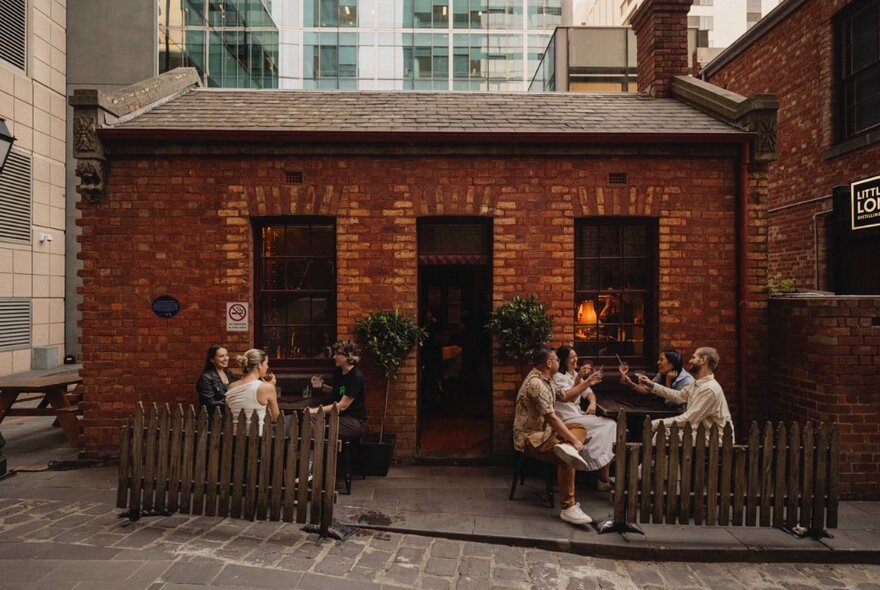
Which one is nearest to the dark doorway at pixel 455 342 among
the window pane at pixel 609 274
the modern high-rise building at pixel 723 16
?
the window pane at pixel 609 274

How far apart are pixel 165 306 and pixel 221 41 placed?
18.8m

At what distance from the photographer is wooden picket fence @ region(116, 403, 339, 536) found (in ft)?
16.2

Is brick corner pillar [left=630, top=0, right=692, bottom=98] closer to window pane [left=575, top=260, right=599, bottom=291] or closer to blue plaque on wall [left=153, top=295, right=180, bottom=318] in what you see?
window pane [left=575, top=260, right=599, bottom=291]

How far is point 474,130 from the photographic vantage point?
715 cm

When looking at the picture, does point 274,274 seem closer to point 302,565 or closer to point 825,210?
point 302,565

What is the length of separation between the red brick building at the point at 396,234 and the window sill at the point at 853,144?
3.81m

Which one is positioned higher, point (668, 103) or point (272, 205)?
point (668, 103)

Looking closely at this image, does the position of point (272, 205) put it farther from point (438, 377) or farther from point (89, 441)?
point (438, 377)

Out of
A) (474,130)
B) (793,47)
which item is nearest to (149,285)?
(474,130)

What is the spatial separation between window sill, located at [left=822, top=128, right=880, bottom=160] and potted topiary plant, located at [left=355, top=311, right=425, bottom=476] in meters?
8.76

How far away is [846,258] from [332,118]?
389 inches

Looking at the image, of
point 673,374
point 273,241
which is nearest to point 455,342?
point 273,241

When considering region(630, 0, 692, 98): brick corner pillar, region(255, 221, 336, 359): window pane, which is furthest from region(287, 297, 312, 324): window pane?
region(630, 0, 692, 98): brick corner pillar

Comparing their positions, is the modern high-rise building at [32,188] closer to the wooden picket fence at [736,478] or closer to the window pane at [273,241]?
the window pane at [273,241]
